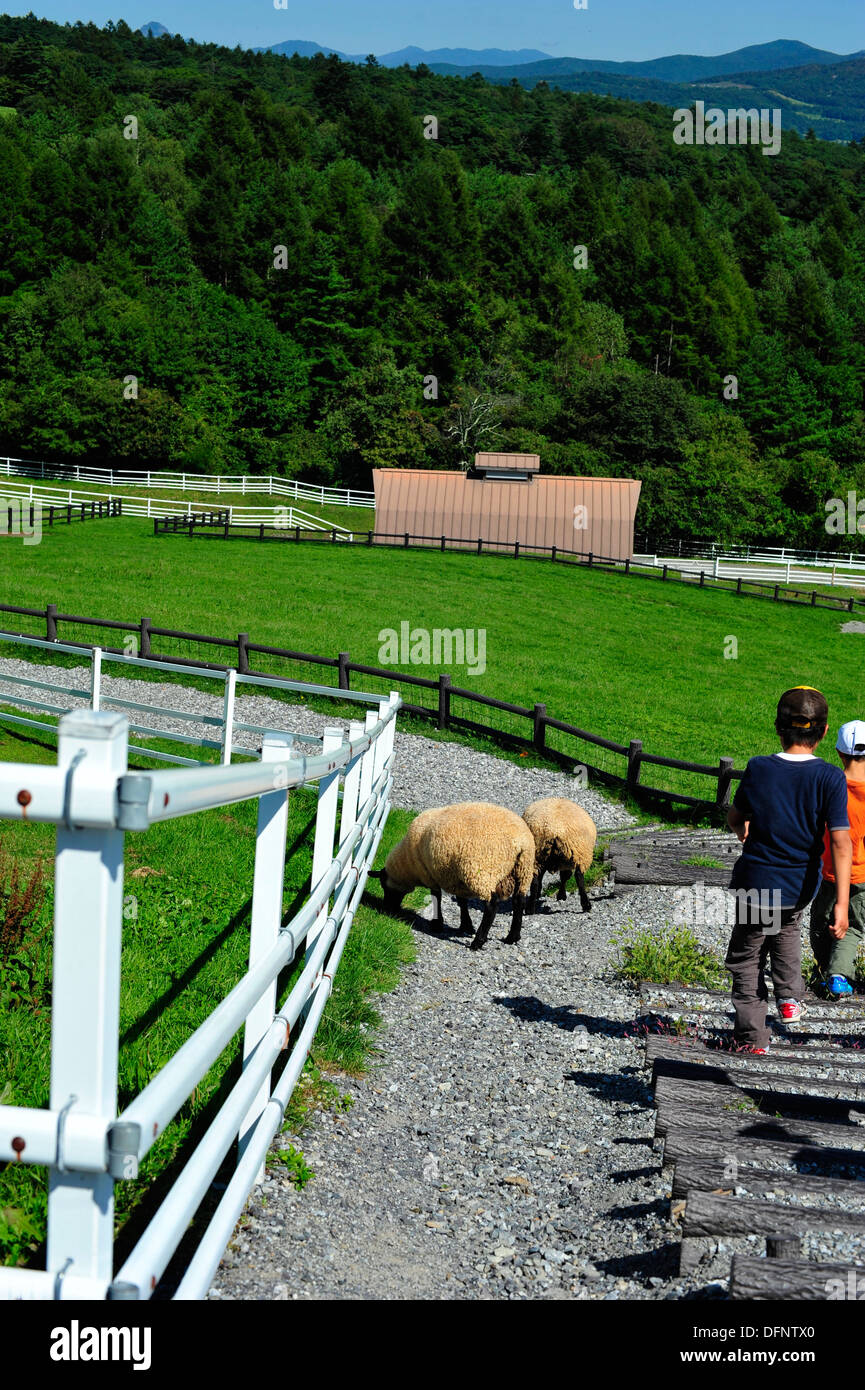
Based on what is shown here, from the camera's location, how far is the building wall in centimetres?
4744

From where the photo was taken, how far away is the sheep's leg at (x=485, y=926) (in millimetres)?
8227

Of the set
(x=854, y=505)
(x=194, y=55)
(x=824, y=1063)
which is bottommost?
(x=824, y=1063)

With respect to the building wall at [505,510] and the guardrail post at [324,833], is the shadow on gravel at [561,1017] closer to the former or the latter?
the guardrail post at [324,833]

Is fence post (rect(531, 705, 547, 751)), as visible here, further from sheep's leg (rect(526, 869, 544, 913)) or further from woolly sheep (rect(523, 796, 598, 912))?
sheep's leg (rect(526, 869, 544, 913))

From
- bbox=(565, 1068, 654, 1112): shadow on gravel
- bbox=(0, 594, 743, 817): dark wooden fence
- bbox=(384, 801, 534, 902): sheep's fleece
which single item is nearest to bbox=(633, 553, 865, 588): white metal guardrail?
bbox=(0, 594, 743, 817): dark wooden fence

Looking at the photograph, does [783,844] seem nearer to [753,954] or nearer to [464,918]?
[753,954]

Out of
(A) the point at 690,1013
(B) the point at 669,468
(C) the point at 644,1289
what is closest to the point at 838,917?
(A) the point at 690,1013

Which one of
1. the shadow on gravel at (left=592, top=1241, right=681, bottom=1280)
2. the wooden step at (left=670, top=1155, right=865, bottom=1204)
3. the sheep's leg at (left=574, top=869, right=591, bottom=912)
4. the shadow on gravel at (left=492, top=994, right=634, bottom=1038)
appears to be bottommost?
the sheep's leg at (left=574, top=869, right=591, bottom=912)

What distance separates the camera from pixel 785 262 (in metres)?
116

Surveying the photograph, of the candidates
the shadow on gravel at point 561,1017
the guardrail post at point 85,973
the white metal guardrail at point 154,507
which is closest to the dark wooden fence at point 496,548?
the white metal guardrail at point 154,507

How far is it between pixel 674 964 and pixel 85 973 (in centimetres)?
621

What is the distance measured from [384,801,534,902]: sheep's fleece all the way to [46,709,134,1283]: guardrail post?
6545 mm

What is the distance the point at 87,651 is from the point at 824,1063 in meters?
10.6

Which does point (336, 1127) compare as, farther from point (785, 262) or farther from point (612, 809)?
point (785, 262)
